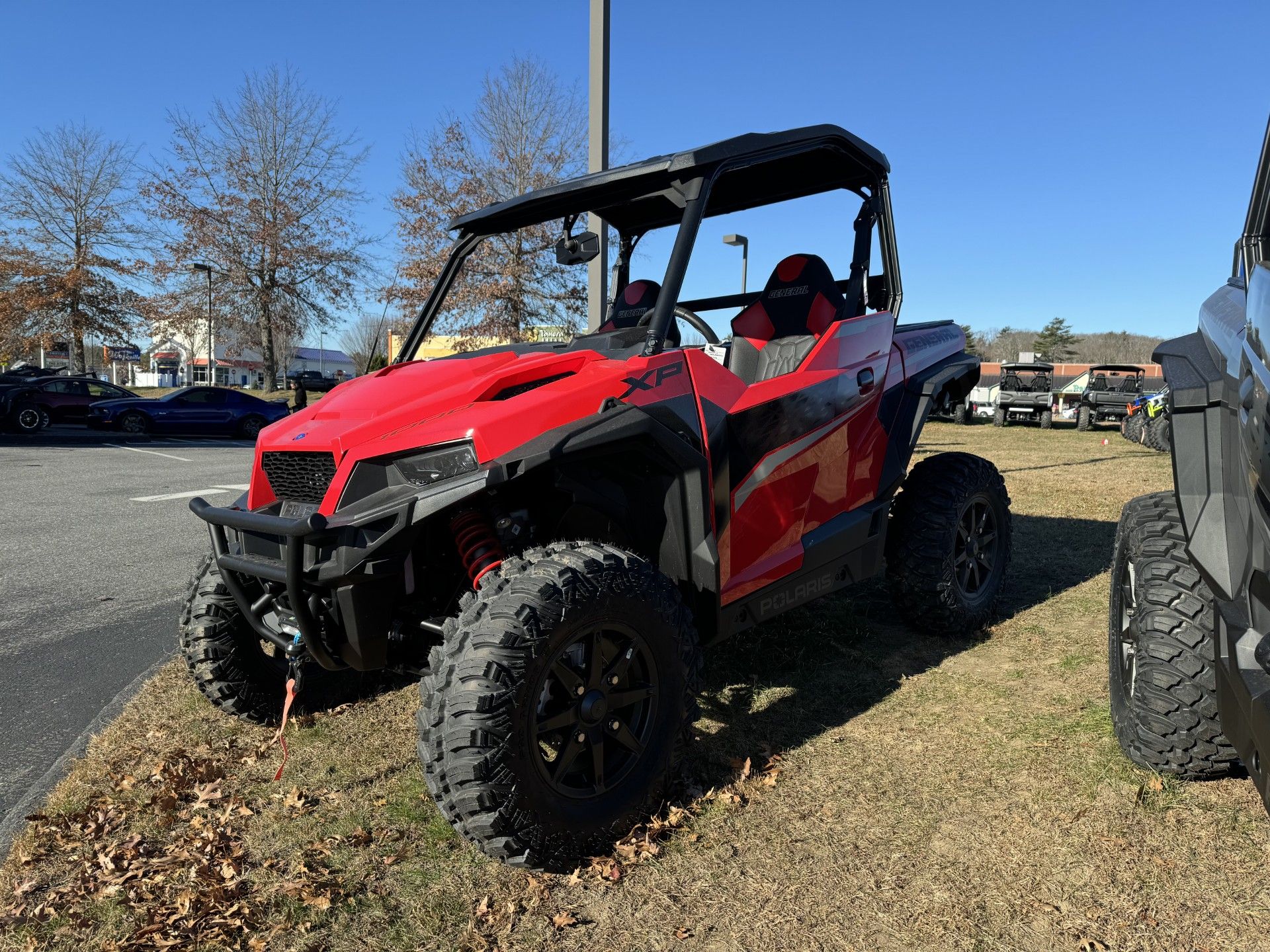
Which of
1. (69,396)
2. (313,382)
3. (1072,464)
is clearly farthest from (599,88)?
(313,382)

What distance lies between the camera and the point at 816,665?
14.0 ft

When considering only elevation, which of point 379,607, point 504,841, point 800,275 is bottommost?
point 504,841

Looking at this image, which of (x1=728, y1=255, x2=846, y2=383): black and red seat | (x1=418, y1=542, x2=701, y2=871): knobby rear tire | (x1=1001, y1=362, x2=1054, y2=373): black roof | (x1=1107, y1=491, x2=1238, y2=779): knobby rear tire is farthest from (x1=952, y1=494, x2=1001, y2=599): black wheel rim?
(x1=1001, y1=362, x2=1054, y2=373): black roof

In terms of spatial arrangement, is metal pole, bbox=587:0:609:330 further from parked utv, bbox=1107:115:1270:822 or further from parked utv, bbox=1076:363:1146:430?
parked utv, bbox=1076:363:1146:430

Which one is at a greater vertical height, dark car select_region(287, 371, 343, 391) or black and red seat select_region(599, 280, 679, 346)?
dark car select_region(287, 371, 343, 391)

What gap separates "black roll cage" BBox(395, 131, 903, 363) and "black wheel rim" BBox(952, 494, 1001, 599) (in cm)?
130


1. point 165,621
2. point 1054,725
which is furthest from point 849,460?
point 165,621

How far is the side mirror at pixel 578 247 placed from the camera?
12.6 feet

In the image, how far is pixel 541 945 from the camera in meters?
2.30

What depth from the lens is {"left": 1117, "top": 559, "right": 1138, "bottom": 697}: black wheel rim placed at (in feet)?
9.78

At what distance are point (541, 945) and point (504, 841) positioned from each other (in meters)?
0.29

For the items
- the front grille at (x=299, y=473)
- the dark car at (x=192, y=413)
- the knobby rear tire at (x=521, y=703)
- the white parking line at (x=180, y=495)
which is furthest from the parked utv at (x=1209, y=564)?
the dark car at (x=192, y=413)

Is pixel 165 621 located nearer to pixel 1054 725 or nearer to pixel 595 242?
pixel 595 242

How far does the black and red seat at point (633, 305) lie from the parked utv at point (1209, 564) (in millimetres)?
1913
